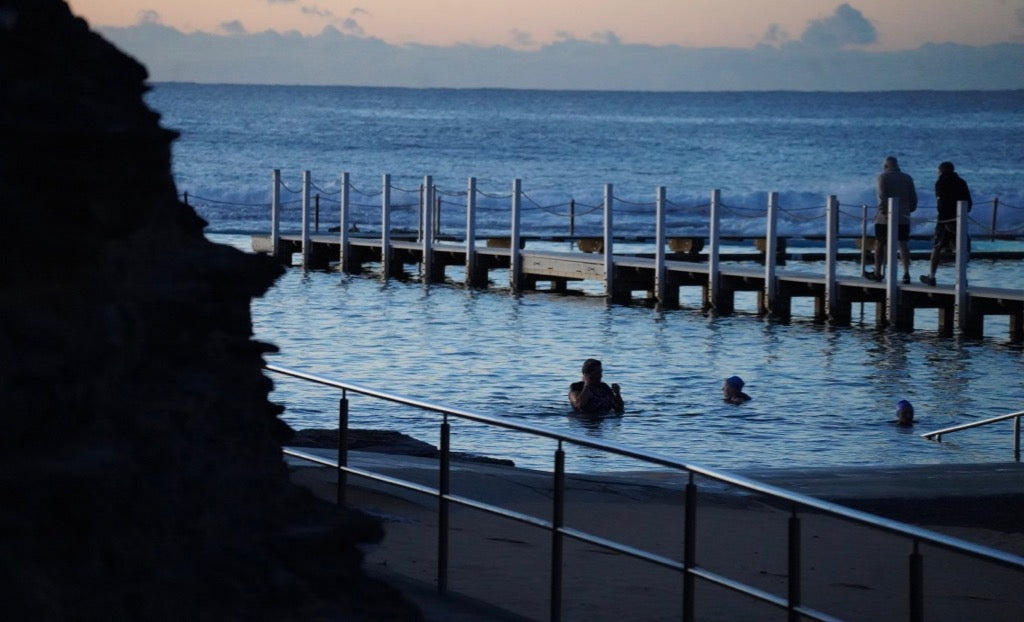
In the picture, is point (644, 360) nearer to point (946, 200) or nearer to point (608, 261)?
point (946, 200)

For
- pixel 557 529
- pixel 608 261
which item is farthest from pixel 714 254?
pixel 557 529

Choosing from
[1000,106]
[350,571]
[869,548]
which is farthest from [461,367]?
[1000,106]

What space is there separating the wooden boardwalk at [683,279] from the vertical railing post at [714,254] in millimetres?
22

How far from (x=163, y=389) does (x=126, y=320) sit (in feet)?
1.02

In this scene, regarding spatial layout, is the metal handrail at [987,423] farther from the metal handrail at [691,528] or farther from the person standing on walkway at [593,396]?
the metal handrail at [691,528]

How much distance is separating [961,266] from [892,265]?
1036 mm

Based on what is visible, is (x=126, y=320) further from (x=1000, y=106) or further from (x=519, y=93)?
(x=519, y=93)

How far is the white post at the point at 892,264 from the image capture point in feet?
71.4

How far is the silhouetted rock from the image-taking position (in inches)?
130

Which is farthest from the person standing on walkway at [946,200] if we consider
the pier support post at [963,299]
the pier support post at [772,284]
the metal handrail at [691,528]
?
the metal handrail at [691,528]

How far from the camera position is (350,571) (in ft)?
14.5

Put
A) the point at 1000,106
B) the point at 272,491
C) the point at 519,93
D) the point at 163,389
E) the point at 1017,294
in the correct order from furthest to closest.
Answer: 1. the point at 519,93
2. the point at 1000,106
3. the point at 1017,294
4. the point at 272,491
5. the point at 163,389

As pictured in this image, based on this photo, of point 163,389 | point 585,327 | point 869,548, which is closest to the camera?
point 163,389

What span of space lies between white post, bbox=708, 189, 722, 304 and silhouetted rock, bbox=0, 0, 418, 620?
21.6m
